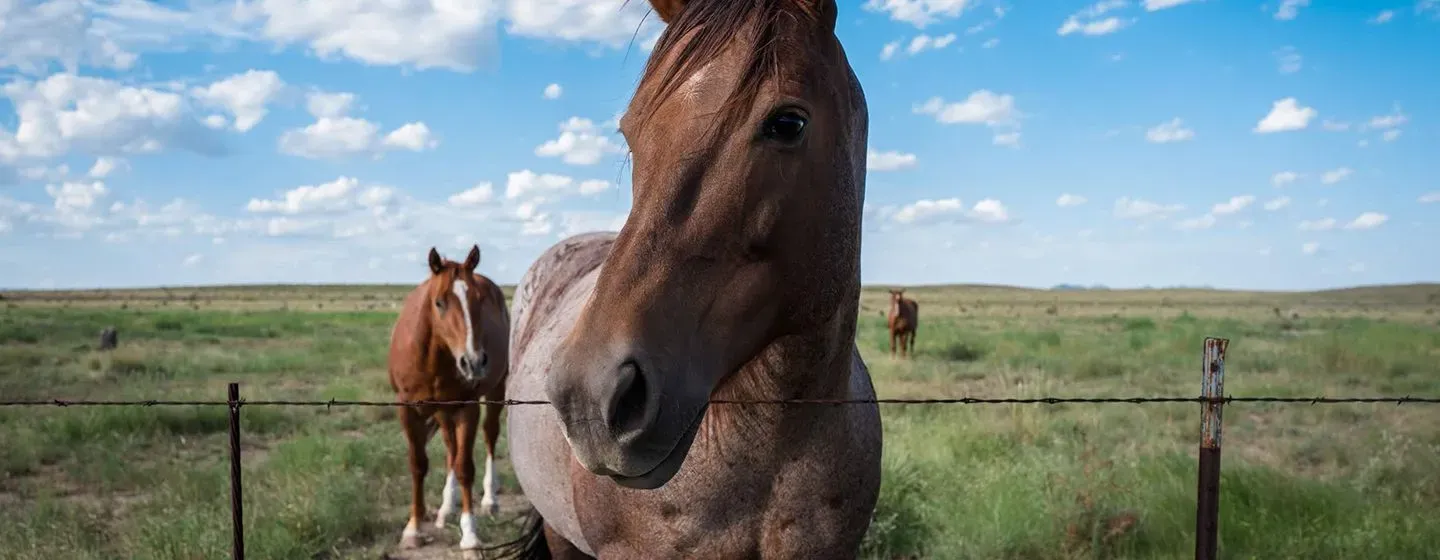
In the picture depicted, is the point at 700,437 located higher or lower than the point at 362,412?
higher

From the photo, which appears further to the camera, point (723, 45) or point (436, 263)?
point (436, 263)

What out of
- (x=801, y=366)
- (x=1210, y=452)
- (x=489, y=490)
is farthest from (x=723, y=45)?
(x=489, y=490)

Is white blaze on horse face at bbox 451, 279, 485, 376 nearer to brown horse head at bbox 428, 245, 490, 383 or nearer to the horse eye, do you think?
brown horse head at bbox 428, 245, 490, 383

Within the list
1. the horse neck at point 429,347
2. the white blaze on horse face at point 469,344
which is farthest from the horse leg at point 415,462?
the white blaze on horse face at point 469,344

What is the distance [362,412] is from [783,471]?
960 centimetres

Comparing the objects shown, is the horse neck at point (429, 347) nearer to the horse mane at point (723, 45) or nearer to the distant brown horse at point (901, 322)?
the horse mane at point (723, 45)

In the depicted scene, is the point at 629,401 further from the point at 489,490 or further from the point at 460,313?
the point at 489,490

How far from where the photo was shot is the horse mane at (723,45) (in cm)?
155

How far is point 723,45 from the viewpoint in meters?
1.61

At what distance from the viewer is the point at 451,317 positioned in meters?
5.98

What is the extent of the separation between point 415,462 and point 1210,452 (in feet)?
16.9

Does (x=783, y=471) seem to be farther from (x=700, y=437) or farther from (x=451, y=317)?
(x=451, y=317)

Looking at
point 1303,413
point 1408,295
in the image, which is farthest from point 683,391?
point 1408,295

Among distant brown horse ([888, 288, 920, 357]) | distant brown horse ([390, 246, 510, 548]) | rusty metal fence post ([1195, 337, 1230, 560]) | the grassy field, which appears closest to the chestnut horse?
rusty metal fence post ([1195, 337, 1230, 560])
